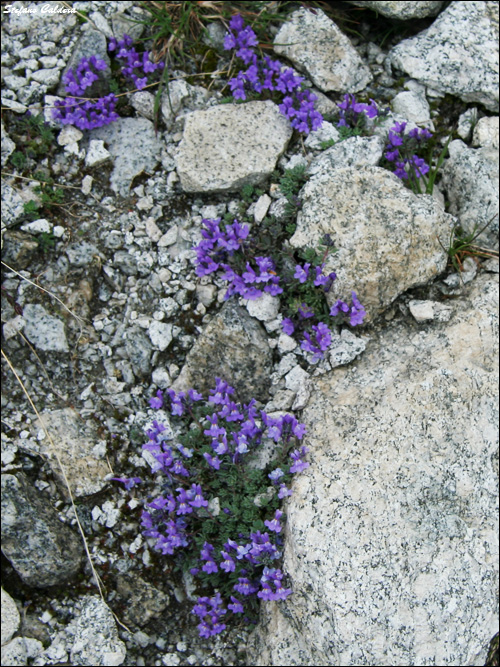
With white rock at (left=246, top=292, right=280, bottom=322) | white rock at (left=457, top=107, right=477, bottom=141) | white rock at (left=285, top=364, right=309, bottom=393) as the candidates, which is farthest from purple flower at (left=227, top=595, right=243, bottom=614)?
white rock at (left=457, top=107, right=477, bottom=141)

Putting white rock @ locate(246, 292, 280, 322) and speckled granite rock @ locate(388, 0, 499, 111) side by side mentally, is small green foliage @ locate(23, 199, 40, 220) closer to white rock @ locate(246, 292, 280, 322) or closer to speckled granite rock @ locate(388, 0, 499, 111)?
white rock @ locate(246, 292, 280, 322)

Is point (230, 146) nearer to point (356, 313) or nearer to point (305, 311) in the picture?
point (305, 311)

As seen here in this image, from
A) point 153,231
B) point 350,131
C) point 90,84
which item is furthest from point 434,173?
point 90,84

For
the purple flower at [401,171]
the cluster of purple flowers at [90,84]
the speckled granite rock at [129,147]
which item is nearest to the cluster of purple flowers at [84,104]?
the cluster of purple flowers at [90,84]

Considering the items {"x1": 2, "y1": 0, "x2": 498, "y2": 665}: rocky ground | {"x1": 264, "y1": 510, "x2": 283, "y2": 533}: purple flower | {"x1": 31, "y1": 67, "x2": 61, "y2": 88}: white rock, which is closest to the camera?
{"x1": 2, "y1": 0, "x2": 498, "y2": 665}: rocky ground

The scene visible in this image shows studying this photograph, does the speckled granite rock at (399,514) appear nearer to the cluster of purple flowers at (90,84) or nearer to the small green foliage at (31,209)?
the small green foliage at (31,209)

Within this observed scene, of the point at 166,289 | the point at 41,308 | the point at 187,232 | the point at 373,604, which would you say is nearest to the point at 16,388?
the point at 41,308

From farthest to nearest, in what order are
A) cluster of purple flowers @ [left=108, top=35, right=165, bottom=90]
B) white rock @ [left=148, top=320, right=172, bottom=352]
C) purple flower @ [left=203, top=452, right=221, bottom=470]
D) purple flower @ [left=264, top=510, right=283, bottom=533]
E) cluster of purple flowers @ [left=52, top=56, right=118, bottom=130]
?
1. cluster of purple flowers @ [left=108, top=35, right=165, bottom=90]
2. cluster of purple flowers @ [left=52, top=56, right=118, bottom=130]
3. white rock @ [left=148, top=320, right=172, bottom=352]
4. purple flower @ [left=203, top=452, right=221, bottom=470]
5. purple flower @ [left=264, top=510, right=283, bottom=533]
